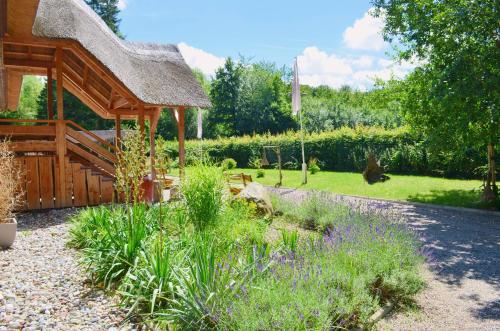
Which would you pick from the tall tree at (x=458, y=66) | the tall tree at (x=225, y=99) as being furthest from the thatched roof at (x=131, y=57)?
the tall tree at (x=225, y=99)

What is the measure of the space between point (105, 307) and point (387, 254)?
3.28 m

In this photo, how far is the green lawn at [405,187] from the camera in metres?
13.0

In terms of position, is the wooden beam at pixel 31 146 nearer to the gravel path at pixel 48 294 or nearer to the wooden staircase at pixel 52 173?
the wooden staircase at pixel 52 173

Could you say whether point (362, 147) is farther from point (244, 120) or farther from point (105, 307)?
point (244, 120)

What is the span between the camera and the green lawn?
42.7 ft

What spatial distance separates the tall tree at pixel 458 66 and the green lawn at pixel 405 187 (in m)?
1.58

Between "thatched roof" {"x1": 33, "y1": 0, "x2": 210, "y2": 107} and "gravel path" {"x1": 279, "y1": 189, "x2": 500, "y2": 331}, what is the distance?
7.59m

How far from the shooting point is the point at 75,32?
1005cm

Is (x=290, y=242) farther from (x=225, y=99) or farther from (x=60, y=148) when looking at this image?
(x=225, y=99)

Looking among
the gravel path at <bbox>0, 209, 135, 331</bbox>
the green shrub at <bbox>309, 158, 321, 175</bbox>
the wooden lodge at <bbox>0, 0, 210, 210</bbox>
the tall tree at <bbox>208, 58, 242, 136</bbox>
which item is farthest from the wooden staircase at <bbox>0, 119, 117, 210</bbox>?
the tall tree at <bbox>208, 58, 242, 136</bbox>

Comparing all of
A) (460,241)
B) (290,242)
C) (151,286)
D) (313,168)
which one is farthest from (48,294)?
(313,168)

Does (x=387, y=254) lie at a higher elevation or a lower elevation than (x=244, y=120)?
lower

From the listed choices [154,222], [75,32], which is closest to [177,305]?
[154,222]

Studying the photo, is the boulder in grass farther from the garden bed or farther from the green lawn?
the garden bed
